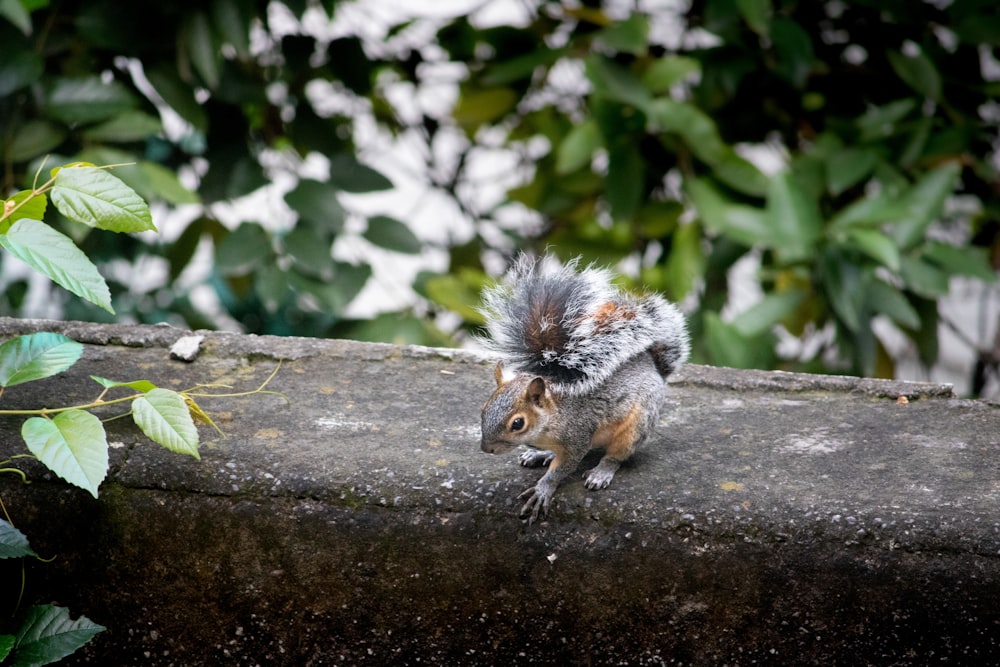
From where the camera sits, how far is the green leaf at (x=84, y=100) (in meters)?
2.61

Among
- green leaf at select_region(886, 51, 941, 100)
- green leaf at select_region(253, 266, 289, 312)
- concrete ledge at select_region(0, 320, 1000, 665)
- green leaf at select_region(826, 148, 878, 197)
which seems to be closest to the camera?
concrete ledge at select_region(0, 320, 1000, 665)

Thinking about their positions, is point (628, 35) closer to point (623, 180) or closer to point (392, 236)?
point (623, 180)

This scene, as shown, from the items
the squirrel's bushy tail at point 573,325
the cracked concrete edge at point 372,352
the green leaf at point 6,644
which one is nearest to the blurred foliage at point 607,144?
the cracked concrete edge at point 372,352

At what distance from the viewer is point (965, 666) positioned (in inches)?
61.5

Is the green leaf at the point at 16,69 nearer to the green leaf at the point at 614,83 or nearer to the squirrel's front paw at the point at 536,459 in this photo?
the green leaf at the point at 614,83

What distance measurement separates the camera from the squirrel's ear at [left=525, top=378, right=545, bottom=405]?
157cm

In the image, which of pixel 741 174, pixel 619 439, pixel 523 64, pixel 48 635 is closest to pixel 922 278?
pixel 741 174

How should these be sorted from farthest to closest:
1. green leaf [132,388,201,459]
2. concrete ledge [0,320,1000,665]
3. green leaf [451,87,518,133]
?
green leaf [451,87,518,133]
concrete ledge [0,320,1000,665]
green leaf [132,388,201,459]

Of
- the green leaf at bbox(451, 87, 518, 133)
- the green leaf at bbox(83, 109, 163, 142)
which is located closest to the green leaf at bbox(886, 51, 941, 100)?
the green leaf at bbox(451, 87, 518, 133)

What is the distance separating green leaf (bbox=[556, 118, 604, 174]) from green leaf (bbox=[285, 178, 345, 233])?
2.03 feet

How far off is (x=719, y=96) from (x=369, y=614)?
2105mm

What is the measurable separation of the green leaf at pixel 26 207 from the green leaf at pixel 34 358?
200 millimetres

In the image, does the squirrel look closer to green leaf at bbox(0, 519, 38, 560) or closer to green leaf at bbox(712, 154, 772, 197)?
green leaf at bbox(0, 519, 38, 560)

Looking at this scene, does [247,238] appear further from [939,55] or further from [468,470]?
[939,55]
